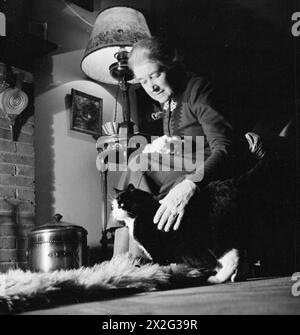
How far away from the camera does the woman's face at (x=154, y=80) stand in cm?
137

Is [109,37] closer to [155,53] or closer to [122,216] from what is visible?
[155,53]

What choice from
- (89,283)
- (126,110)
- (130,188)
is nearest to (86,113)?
(126,110)

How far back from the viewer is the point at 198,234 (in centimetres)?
123

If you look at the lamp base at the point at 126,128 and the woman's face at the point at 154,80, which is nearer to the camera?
the woman's face at the point at 154,80

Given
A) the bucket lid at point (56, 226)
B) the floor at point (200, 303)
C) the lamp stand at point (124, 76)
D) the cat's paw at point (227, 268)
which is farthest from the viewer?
the lamp stand at point (124, 76)

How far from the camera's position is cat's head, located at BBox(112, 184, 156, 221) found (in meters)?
1.25

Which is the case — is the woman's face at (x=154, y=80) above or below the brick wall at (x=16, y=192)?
above

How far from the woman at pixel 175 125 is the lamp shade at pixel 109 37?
91 mm

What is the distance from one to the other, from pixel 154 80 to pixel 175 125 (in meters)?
0.16

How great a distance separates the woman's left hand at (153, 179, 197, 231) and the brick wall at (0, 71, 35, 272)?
0.49m

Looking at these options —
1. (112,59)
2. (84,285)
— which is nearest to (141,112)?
(112,59)

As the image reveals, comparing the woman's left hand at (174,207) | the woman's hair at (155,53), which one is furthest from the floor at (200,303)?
the woman's hair at (155,53)

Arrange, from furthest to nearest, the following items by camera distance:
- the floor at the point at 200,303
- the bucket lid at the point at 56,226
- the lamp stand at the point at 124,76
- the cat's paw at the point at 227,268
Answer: the lamp stand at the point at 124,76 < the bucket lid at the point at 56,226 < the cat's paw at the point at 227,268 < the floor at the point at 200,303

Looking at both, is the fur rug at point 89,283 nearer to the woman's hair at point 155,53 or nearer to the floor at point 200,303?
the floor at point 200,303
